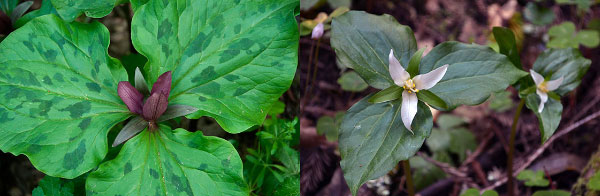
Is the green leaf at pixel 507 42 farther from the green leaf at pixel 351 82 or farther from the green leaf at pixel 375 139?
the green leaf at pixel 351 82

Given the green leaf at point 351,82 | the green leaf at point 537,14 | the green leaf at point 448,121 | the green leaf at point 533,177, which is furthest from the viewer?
the green leaf at point 537,14

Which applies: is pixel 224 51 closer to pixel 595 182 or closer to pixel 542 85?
pixel 542 85

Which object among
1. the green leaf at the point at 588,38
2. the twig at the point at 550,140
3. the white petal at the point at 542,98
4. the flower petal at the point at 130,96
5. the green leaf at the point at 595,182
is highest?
the flower petal at the point at 130,96

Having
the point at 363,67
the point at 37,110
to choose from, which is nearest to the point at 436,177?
the point at 363,67

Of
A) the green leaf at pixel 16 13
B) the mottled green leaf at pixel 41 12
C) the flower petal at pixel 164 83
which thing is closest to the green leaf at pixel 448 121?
the flower petal at pixel 164 83

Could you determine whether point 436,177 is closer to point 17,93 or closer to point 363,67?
point 363,67

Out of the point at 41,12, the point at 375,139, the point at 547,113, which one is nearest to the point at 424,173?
the point at 547,113

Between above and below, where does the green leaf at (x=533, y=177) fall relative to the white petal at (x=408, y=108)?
below
